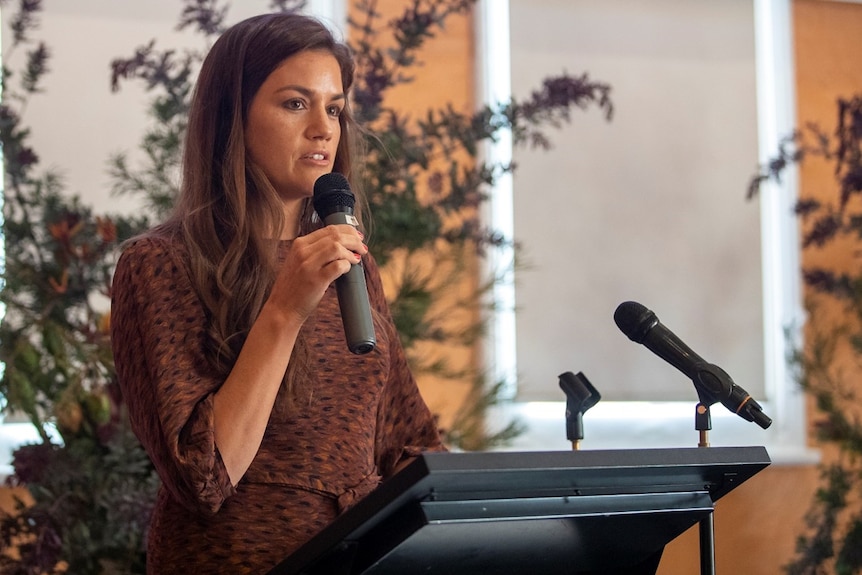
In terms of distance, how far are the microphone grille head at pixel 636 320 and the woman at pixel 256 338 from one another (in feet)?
1.22

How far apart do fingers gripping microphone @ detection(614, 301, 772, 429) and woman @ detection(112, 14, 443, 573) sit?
38cm

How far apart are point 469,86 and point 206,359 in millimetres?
2415

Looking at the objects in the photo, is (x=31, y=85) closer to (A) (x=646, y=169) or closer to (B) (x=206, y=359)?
(B) (x=206, y=359)

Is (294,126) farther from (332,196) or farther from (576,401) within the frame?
(576,401)

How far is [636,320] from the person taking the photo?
1.49 m

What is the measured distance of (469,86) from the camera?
380 centimetres

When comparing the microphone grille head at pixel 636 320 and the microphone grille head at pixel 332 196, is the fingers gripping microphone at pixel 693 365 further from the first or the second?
the microphone grille head at pixel 332 196

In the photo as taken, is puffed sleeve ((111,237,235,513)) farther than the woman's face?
No

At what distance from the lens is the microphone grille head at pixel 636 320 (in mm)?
1492

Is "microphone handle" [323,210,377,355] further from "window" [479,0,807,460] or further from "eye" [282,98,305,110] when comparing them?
"window" [479,0,807,460]

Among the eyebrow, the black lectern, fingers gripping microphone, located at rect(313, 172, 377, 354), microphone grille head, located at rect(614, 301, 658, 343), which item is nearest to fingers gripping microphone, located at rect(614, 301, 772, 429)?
microphone grille head, located at rect(614, 301, 658, 343)

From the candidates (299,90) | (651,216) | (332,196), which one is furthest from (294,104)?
(651,216)

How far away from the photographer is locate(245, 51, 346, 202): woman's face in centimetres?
170

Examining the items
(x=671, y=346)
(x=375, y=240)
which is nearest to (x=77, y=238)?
(x=375, y=240)
